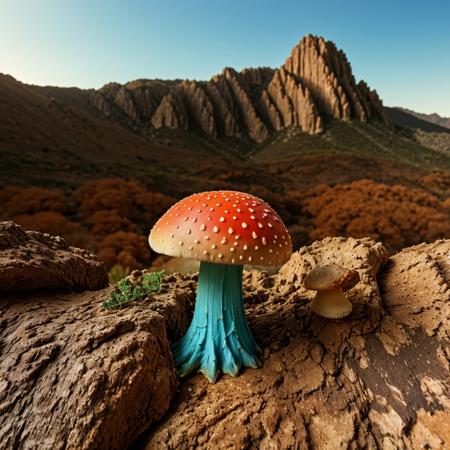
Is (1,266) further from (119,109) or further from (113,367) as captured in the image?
(119,109)

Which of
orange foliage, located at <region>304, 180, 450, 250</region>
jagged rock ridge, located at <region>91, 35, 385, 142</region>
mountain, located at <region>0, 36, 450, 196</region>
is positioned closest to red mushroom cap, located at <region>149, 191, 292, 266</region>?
orange foliage, located at <region>304, 180, 450, 250</region>

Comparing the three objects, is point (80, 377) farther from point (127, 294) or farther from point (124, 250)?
point (124, 250)

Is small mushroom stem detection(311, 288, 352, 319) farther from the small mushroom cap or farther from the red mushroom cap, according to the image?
the red mushroom cap

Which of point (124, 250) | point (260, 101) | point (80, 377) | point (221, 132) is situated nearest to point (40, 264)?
point (80, 377)

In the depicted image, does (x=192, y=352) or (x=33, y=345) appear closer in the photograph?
(x=33, y=345)

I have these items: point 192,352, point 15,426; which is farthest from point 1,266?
point 192,352

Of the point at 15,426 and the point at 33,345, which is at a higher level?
the point at 33,345
